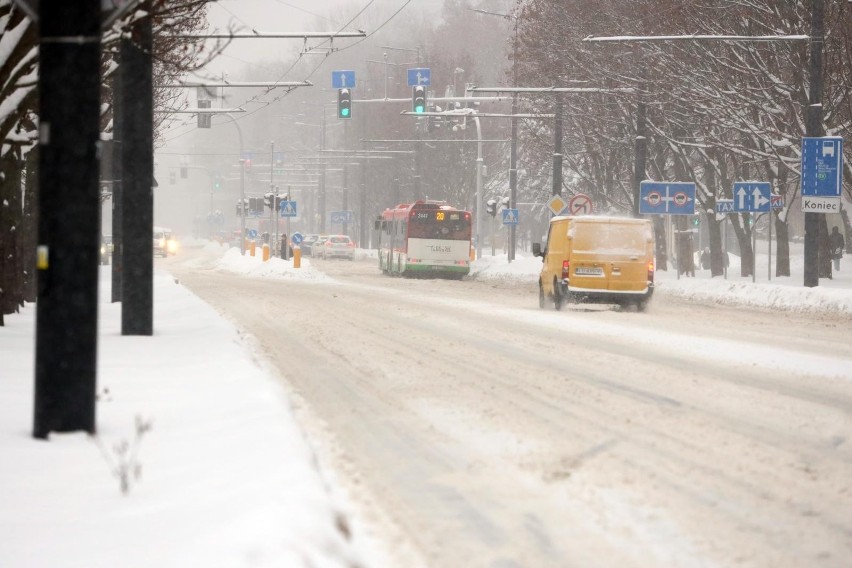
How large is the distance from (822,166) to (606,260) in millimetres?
5394

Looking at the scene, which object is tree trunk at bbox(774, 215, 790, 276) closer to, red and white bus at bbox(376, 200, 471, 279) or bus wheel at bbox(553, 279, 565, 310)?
red and white bus at bbox(376, 200, 471, 279)

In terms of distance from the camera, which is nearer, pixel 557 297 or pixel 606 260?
pixel 606 260

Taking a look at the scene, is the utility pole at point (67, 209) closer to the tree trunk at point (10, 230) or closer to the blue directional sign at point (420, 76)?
the tree trunk at point (10, 230)

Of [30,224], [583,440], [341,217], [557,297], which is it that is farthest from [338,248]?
[583,440]

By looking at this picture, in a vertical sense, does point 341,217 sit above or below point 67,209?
above

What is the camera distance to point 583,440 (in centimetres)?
939

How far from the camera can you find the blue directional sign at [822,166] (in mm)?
28094

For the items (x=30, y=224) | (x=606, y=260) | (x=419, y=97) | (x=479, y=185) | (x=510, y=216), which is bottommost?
(x=606, y=260)

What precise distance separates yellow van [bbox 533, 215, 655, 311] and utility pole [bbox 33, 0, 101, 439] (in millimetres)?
19105

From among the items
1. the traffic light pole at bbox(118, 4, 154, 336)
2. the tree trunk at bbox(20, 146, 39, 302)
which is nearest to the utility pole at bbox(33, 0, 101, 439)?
the traffic light pole at bbox(118, 4, 154, 336)

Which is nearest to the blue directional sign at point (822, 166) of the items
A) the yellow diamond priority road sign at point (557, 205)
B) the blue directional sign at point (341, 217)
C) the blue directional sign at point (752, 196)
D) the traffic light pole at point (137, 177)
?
the blue directional sign at point (752, 196)

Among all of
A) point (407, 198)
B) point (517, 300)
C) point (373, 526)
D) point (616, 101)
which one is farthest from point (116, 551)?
point (407, 198)

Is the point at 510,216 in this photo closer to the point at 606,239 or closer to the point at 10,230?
the point at 606,239

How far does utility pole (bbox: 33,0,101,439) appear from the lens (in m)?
7.86
